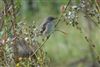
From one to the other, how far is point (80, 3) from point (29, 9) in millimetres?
6433

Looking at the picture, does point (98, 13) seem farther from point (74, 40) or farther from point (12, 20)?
point (74, 40)

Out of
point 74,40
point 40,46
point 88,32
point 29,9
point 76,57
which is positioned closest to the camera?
point 40,46

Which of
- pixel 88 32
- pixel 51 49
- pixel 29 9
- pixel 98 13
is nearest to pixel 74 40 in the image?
pixel 51 49

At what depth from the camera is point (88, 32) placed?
696 cm

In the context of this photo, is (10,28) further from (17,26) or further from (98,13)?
(98,13)

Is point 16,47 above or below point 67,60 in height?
above

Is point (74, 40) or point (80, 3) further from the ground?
point (80, 3)

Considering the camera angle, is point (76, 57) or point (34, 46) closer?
point (34, 46)

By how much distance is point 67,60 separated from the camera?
7.80 m

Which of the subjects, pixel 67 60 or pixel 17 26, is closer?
pixel 17 26

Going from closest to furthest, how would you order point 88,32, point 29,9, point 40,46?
point 40,46
point 88,32
point 29,9

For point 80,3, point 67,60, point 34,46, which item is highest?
point 80,3

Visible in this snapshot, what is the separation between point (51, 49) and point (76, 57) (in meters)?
0.62

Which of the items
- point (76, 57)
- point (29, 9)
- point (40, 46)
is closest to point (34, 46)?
point (40, 46)
